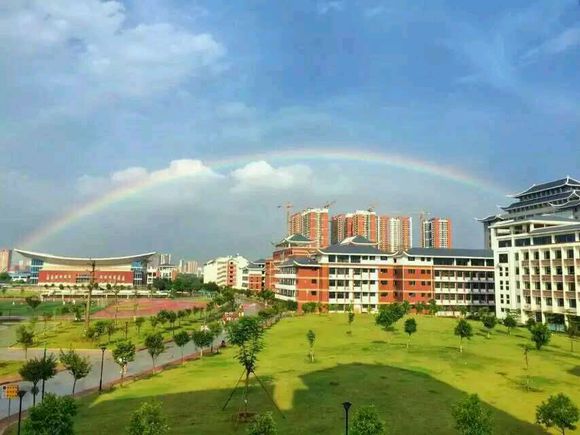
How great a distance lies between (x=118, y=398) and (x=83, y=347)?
23591mm

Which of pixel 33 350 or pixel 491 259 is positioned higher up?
pixel 491 259

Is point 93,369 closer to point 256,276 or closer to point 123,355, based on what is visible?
point 123,355

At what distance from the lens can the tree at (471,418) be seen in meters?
18.2

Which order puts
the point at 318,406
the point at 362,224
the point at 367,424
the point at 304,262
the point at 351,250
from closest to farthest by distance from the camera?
the point at 367,424, the point at 318,406, the point at 304,262, the point at 351,250, the point at 362,224

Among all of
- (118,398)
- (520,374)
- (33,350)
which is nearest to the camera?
(118,398)

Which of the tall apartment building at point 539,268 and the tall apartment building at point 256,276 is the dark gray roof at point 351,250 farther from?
the tall apartment building at point 256,276

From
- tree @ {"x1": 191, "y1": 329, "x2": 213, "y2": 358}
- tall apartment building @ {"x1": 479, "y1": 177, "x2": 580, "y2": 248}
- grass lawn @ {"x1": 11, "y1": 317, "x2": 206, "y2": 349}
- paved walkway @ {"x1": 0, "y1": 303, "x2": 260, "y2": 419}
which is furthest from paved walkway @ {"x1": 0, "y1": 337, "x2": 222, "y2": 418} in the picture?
tall apartment building @ {"x1": 479, "y1": 177, "x2": 580, "y2": 248}

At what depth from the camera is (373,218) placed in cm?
16225

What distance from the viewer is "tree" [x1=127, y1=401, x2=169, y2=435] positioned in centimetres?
1753

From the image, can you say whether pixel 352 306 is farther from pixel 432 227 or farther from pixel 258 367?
pixel 432 227

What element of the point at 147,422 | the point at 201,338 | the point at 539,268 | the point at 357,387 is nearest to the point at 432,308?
the point at 539,268

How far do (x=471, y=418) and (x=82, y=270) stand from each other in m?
165

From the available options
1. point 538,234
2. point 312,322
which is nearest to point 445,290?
point 538,234

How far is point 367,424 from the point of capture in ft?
56.5
